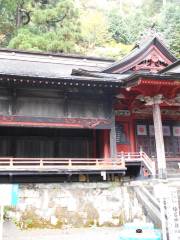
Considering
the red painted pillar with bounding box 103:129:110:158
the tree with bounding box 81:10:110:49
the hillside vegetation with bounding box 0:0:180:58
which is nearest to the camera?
the red painted pillar with bounding box 103:129:110:158

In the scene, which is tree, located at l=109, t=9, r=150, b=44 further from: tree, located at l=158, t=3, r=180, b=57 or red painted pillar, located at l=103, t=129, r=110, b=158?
red painted pillar, located at l=103, t=129, r=110, b=158

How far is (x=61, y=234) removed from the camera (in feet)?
42.6

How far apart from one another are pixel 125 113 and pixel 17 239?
10.4 meters

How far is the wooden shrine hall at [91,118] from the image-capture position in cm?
1551

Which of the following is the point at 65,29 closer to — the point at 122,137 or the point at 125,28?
the point at 122,137

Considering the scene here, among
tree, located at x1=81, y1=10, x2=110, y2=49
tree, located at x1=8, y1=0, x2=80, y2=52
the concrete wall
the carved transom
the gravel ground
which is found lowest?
the gravel ground

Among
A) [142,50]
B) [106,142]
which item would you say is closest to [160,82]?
[106,142]

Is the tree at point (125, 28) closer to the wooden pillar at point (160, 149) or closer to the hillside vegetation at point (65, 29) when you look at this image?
the hillside vegetation at point (65, 29)

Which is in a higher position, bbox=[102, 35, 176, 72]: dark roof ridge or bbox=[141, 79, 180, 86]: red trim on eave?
bbox=[102, 35, 176, 72]: dark roof ridge

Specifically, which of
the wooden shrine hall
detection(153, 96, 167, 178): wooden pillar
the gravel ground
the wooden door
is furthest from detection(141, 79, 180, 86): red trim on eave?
the gravel ground

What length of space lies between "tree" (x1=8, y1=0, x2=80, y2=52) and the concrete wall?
24.4m

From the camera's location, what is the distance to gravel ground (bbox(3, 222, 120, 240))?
12.0 m

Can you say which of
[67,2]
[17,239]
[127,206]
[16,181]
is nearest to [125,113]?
[127,206]

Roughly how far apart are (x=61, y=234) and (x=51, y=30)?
106 feet
